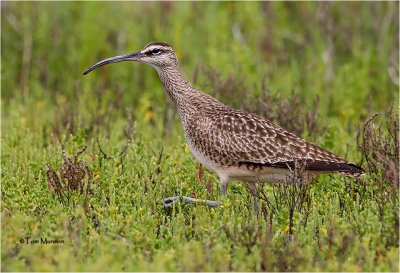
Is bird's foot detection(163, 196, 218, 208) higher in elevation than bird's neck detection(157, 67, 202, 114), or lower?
lower

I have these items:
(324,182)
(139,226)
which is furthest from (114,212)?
(324,182)

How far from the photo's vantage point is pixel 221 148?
7809mm

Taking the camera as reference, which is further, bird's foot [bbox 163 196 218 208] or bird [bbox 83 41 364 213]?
bird [bbox 83 41 364 213]

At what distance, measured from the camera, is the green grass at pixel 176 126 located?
6.06 metres

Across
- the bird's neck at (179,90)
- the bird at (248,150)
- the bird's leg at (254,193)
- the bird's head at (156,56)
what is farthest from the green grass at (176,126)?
the bird's head at (156,56)

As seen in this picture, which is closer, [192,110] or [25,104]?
A: [192,110]

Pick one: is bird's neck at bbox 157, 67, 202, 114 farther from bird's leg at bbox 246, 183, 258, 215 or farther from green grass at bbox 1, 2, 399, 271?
bird's leg at bbox 246, 183, 258, 215

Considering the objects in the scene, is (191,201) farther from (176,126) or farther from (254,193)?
(176,126)

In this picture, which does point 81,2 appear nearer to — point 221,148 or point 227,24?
point 227,24

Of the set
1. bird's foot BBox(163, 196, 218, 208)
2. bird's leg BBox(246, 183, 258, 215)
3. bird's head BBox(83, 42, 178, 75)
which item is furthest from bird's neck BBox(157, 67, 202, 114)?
bird's foot BBox(163, 196, 218, 208)

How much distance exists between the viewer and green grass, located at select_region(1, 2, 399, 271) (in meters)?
6.06

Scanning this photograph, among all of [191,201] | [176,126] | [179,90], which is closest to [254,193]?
[191,201]

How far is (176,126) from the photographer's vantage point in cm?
1075

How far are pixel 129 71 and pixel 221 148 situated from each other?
535 centimetres
